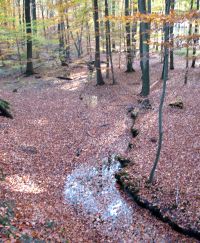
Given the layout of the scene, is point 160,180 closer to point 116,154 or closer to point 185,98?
point 116,154

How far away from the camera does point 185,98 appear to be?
56.2 ft

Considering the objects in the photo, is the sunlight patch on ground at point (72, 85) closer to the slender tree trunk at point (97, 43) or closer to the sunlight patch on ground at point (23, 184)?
the slender tree trunk at point (97, 43)

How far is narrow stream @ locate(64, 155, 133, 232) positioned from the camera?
339 inches

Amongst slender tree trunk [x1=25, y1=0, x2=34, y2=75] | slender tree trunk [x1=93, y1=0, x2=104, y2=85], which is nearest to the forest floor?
slender tree trunk [x1=93, y1=0, x2=104, y2=85]

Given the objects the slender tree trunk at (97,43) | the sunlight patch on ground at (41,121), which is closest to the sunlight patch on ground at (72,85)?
the slender tree trunk at (97,43)

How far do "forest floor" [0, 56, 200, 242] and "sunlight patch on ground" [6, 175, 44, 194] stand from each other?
35 millimetres

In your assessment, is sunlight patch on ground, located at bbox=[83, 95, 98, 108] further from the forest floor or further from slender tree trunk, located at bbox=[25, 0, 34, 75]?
slender tree trunk, located at bbox=[25, 0, 34, 75]

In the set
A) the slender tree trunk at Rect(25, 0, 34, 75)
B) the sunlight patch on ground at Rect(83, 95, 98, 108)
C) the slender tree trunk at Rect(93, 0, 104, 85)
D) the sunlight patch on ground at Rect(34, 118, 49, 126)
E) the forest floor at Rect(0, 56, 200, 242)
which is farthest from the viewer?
the slender tree trunk at Rect(25, 0, 34, 75)

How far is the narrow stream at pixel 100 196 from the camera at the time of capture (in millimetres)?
8602

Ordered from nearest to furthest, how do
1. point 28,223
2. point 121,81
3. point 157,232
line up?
1. point 28,223
2. point 157,232
3. point 121,81

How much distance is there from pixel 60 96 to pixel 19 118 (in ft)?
17.8

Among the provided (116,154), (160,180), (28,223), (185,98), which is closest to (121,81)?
(185,98)

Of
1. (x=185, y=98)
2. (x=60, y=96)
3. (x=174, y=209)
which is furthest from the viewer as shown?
(x=60, y=96)

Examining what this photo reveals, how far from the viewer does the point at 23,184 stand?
9500mm
